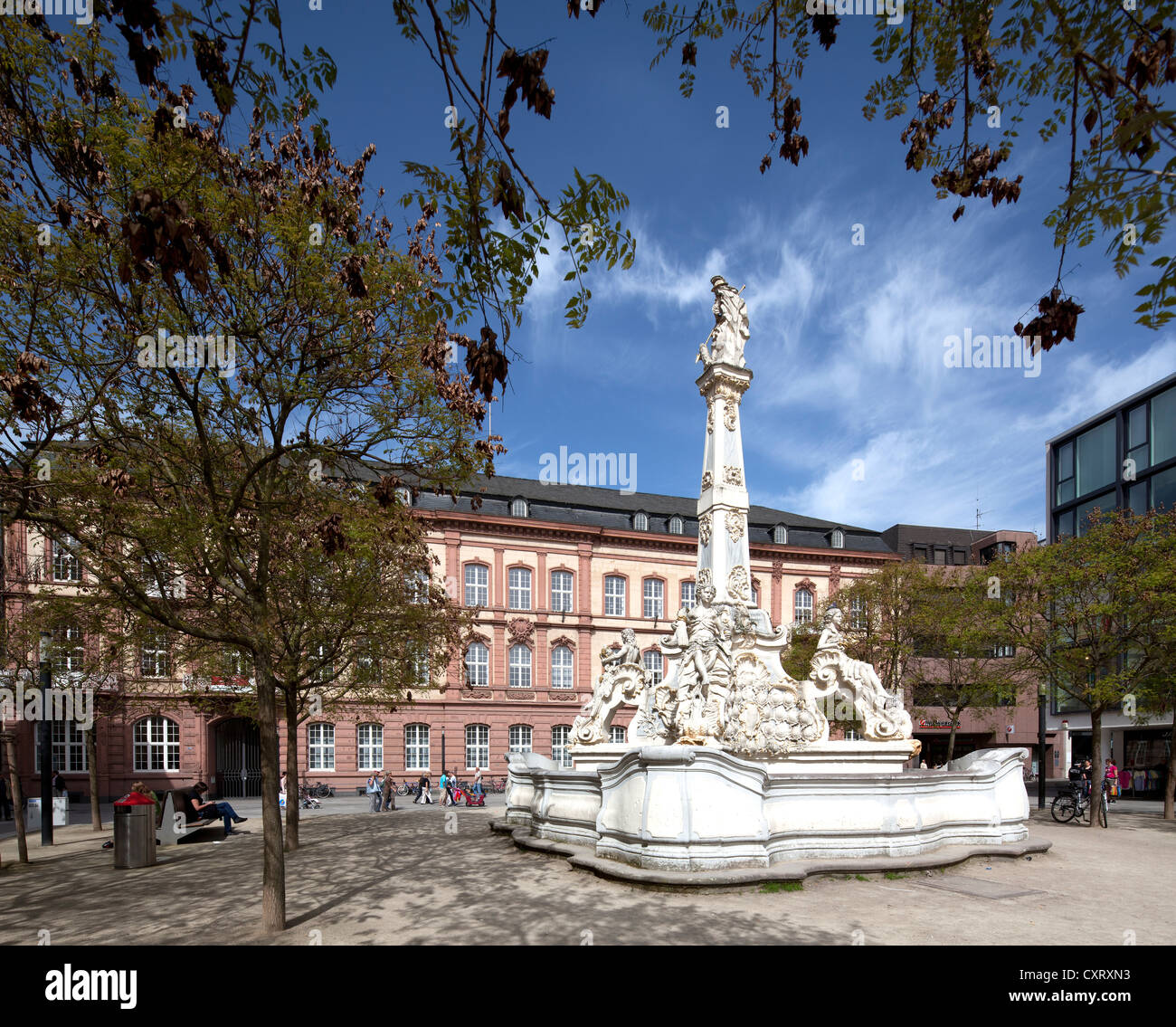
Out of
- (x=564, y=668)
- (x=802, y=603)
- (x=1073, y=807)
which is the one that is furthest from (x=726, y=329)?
(x=802, y=603)

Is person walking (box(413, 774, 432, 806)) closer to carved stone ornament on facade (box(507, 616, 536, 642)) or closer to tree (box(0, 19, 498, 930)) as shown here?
carved stone ornament on facade (box(507, 616, 536, 642))

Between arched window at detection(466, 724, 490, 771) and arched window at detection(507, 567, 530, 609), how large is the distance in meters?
6.40

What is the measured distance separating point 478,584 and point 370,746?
935 cm

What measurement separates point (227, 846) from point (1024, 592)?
23.2 meters

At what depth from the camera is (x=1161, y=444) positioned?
35.3 metres

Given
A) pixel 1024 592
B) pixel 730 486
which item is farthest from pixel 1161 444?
pixel 730 486

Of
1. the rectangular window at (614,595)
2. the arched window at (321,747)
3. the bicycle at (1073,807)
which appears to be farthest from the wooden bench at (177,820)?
the rectangular window at (614,595)

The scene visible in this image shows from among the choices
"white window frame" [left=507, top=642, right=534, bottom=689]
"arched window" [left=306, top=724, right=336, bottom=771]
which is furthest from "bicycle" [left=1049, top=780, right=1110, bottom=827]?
"arched window" [left=306, top=724, right=336, bottom=771]

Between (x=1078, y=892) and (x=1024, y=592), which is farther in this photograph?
(x=1024, y=592)

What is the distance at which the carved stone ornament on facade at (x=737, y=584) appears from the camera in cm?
1512

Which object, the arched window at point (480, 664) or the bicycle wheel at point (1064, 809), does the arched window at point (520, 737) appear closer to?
the arched window at point (480, 664)

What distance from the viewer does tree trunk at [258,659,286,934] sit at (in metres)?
8.31
